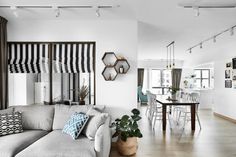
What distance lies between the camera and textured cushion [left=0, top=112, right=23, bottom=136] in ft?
10.6

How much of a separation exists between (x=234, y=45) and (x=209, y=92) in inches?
144

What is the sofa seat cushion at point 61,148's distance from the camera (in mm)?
→ 2475

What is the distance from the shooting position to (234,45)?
646 cm

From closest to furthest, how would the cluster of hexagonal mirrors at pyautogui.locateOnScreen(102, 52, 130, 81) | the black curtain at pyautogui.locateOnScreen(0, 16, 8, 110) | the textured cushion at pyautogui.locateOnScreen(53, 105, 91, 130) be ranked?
the textured cushion at pyautogui.locateOnScreen(53, 105, 91, 130), the black curtain at pyautogui.locateOnScreen(0, 16, 8, 110), the cluster of hexagonal mirrors at pyautogui.locateOnScreen(102, 52, 130, 81)

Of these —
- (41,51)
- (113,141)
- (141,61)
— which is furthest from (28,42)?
(141,61)

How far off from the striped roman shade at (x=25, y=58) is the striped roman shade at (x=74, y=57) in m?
0.25

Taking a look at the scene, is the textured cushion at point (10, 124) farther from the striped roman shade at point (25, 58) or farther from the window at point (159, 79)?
the window at point (159, 79)

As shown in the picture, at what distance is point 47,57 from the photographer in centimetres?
425

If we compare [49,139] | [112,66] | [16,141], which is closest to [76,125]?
[49,139]

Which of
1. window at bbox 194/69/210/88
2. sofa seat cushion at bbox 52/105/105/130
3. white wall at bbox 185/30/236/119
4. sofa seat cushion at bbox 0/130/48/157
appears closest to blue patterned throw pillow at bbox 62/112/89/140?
sofa seat cushion at bbox 52/105/105/130

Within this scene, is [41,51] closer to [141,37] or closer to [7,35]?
[7,35]

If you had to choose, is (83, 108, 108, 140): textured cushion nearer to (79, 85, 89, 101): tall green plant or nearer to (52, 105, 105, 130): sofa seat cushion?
(52, 105, 105, 130): sofa seat cushion

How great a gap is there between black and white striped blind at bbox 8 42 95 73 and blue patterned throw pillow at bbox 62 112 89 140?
1.29m

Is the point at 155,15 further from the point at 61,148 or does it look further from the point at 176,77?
the point at 176,77
